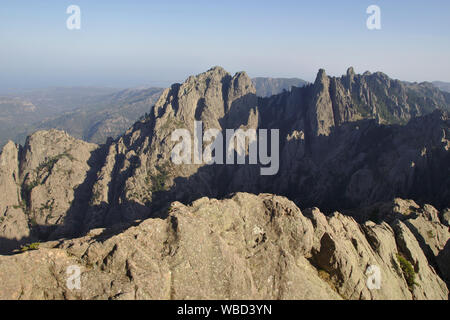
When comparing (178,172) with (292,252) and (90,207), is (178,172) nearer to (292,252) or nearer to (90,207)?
(90,207)

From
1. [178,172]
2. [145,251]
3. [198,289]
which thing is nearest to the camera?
[198,289]

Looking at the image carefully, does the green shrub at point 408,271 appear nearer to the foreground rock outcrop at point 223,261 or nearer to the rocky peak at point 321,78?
the foreground rock outcrop at point 223,261

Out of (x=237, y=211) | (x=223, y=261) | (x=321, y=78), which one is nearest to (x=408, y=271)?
(x=237, y=211)

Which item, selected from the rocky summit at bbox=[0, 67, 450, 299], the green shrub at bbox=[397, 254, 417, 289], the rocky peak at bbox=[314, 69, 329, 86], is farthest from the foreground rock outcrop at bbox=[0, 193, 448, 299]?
the rocky peak at bbox=[314, 69, 329, 86]

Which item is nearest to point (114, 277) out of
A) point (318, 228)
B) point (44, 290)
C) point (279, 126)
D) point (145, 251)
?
point (145, 251)

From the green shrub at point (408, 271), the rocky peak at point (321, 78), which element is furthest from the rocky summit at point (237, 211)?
the rocky peak at point (321, 78)
